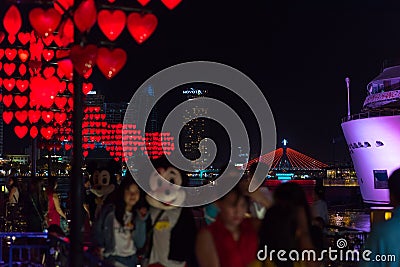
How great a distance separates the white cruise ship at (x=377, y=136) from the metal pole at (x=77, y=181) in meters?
27.3

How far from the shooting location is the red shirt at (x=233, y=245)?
464cm

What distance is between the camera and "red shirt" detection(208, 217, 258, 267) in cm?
464

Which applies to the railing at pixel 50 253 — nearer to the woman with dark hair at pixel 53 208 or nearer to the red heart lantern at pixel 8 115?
the woman with dark hair at pixel 53 208

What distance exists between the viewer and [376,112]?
3291cm

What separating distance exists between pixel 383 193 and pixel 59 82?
23434 millimetres

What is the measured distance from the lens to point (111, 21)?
7.63 meters

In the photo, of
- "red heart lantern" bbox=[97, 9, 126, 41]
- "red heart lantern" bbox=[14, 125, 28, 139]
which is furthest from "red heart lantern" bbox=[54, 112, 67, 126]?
"red heart lantern" bbox=[97, 9, 126, 41]

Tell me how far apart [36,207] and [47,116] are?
830cm

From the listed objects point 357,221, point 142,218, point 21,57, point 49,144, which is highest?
point 21,57

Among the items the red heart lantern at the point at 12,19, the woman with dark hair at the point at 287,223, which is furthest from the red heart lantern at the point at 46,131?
the woman with dark hair at the point at 287,223

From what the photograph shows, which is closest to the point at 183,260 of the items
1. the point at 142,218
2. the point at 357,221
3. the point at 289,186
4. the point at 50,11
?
the point at 142,218

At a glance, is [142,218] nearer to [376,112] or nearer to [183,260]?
[183,260]

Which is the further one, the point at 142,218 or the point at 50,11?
the point at 50,11

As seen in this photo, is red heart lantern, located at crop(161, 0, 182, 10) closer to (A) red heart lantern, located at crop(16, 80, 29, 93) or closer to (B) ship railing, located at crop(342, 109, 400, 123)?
(A) red heart lantern, located at crop(16, 80, 29, 93)
